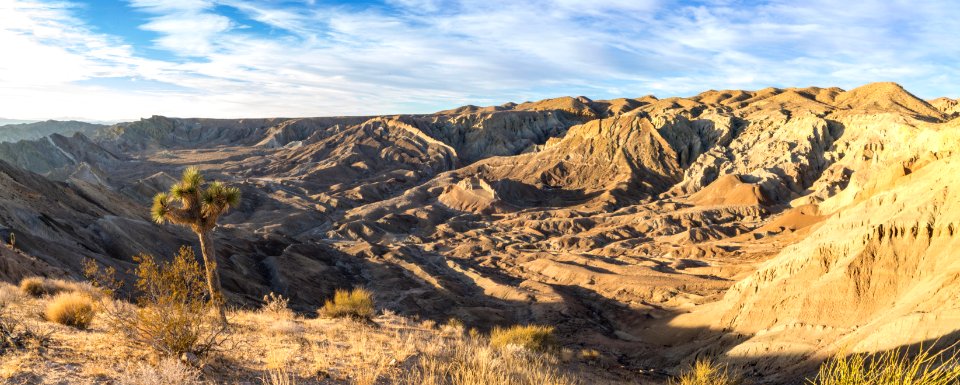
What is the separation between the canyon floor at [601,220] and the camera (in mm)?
22688

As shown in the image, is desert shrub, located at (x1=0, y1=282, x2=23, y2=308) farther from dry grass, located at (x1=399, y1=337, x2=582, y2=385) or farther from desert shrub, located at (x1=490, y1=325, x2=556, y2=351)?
desert shrub, located at (x1=490, y1=325, x2=556, y2=351)

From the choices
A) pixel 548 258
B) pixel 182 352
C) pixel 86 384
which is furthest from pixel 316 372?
pixel 548 258

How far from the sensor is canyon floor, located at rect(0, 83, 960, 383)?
893 inches

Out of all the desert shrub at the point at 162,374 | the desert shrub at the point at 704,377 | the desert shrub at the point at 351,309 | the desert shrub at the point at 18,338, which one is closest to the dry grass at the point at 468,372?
the desert shrub at the point at 162,374

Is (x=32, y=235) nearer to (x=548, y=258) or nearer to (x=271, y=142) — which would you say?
(x=548, y=258)

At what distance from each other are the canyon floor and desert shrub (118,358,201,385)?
14131 mm

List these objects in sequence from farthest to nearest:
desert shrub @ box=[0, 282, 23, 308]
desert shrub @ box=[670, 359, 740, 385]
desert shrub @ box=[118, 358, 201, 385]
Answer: desert shrub @ box=[0, 282, 23, 308], desert shrub @ box=[670, 359, 740, 385], desert shrub @ box=[118, 358, 201, 385]

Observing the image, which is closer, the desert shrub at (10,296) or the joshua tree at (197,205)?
the desert shrub at (10,296)

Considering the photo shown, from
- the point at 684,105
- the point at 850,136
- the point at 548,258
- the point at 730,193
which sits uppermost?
the point at 684,105

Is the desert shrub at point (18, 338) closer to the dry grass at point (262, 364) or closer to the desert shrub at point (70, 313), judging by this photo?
the dry grass at point (262, 364)

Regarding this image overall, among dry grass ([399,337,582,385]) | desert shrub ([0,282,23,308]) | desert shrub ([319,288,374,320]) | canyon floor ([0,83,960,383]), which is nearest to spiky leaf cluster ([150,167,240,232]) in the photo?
desert shrub ([0,282,23,308])

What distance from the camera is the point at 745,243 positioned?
59.7 metres

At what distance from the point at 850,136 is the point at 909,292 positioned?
8288 centimetres

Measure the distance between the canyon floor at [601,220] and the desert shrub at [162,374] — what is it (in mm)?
14131
